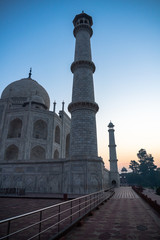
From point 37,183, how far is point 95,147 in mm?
7076

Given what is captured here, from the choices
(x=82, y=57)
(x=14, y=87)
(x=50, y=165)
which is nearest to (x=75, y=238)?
(x=50, y=165)

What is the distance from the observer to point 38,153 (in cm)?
2758

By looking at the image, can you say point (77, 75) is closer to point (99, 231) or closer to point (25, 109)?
point (25, 109)

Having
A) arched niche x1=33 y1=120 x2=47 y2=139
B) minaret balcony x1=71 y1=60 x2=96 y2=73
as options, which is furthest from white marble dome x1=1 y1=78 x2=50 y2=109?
minaret balcony x1=71 y1=60 x2=96 y2=73

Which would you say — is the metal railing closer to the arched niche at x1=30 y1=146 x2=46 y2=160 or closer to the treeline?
the arched niche at x1=30 y1=146 x2=46 y2=160

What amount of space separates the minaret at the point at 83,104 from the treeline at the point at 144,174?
45.8 m

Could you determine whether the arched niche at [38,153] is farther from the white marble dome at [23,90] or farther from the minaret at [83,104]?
the minaret at [83,104]

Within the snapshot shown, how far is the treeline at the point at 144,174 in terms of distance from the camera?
179ft

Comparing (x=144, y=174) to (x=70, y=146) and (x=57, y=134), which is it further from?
(x=70, y=146)

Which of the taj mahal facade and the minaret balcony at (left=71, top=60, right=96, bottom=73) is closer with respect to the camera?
the taj mahal facade

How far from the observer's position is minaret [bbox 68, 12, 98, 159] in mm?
14344

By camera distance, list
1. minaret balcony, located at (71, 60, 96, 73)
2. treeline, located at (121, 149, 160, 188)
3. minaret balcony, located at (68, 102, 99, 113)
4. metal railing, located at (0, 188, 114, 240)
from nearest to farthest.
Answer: metal railing, located at (0, 188, 114, 240)
minaret balcony, located at (68, 102, 99, 113)
minaret balcony, located at (71, 60, 96, 73)
treeline, located at (121, 149, 160, 188)

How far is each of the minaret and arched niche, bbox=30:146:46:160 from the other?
41.6 ft

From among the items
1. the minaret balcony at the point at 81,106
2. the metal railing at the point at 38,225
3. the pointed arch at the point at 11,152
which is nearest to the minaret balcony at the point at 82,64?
the minaret balcony at the point at 81,106
